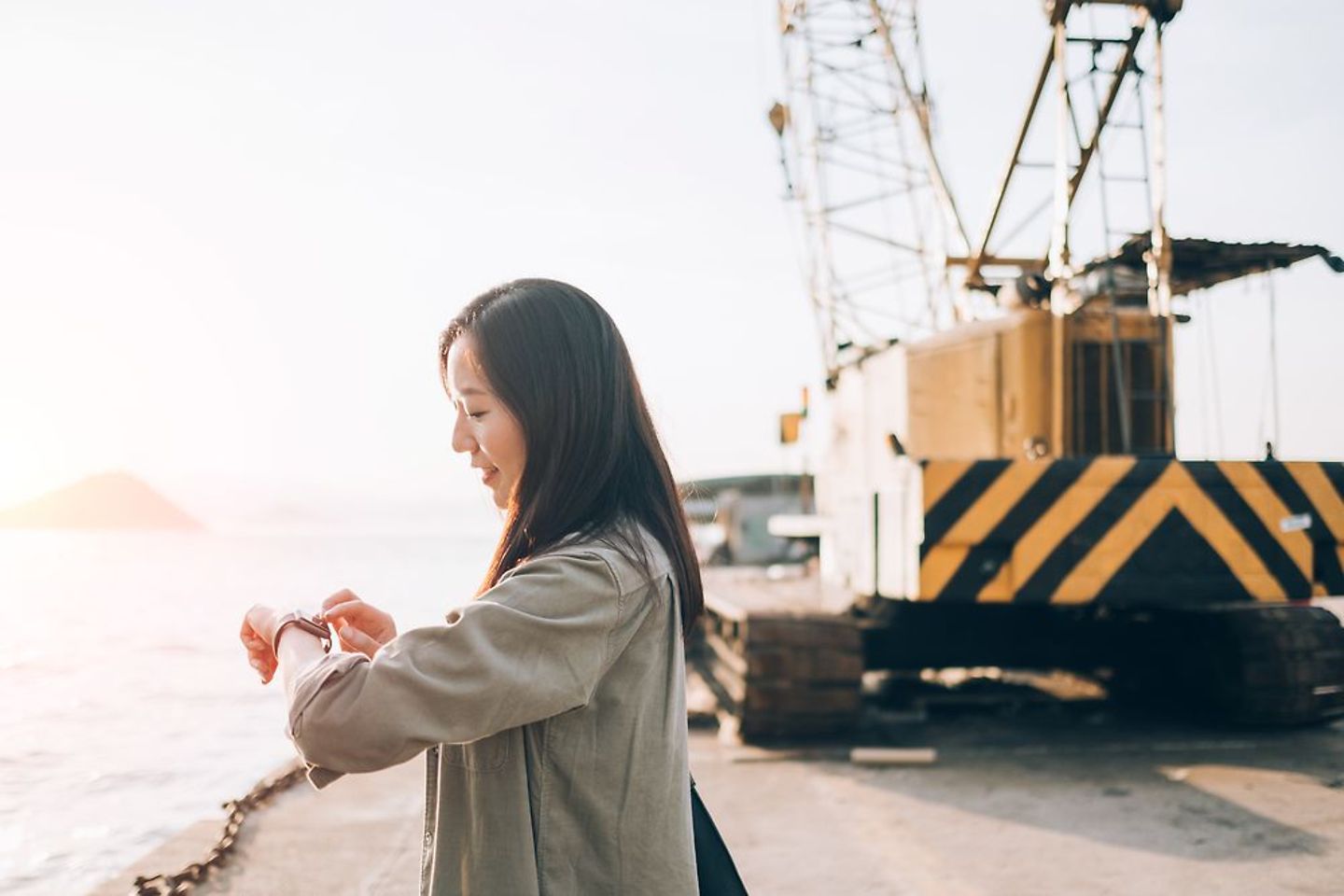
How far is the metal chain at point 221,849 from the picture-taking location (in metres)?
3.28

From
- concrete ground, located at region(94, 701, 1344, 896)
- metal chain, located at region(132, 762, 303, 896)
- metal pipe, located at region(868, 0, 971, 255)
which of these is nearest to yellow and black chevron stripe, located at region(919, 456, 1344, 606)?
concrete ground, located at region(94, 701, 1344, 896)

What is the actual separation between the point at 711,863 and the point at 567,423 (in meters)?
0.57

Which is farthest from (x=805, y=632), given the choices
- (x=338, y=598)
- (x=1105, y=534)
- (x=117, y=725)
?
(x=338, y=598)

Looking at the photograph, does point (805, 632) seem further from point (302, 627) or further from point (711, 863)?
point (302, 627)

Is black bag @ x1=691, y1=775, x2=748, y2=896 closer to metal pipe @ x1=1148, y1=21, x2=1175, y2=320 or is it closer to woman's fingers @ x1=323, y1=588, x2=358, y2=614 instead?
woman's fingers @ x1=323, y1=588, x2=358, y2=614

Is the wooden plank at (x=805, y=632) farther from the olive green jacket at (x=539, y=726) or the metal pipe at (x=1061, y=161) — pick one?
the olive green jacket at (x=539, y=726)

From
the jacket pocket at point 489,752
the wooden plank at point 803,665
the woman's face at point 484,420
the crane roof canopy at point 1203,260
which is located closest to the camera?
the jacket pocket at point 489,752

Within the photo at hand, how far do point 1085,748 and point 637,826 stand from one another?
4.68m

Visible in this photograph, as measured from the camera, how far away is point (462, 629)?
125 cm

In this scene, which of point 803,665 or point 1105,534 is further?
point 803,665

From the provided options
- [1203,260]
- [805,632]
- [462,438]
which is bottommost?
[805,632]

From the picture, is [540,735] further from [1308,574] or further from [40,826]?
[1308,574]

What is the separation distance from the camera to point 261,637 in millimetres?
1481

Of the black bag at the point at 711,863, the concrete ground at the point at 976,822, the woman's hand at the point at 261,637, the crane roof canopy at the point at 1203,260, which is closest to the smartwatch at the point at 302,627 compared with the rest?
the woman's hand at the point at 261,637
